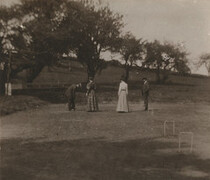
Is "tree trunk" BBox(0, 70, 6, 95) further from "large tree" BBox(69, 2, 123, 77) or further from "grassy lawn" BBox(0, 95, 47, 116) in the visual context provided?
"large tree" BBox(69, 2, 123, 77)

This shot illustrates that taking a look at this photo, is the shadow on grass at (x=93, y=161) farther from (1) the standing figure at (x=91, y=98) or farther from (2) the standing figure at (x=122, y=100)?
(1) the standing figure at (x=91, y=98)

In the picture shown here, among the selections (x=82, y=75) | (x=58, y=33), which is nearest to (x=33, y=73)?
(x=58, y=33)

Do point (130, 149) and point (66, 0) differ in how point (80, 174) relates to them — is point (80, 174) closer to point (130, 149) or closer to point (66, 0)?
point (130, 149)

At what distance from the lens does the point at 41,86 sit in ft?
83.0

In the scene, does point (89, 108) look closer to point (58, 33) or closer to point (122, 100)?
point (122, 100)

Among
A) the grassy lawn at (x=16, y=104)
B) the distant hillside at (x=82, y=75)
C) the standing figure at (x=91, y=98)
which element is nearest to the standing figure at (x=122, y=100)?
the standing figure at (x=91, y=98)

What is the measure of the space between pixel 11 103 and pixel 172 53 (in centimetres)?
2123

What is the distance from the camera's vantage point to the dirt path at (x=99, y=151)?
6473mm

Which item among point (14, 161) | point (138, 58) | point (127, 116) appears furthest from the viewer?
point (138, 58)

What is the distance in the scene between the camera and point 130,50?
31.7 m

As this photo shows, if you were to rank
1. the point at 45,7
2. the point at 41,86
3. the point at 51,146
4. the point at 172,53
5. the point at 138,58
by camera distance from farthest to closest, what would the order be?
the point at 172,53, the point at 138,58, the point at 41,86, the point at 45,7, the point at 51,146

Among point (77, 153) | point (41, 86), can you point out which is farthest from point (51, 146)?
point (41, 86)

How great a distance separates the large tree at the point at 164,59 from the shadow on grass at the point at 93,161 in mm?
24583

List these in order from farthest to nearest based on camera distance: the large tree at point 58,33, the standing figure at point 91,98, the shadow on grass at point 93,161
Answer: the large tree at point 58,33
the standing figure at point 91,98
the shadow on grass at point 93,161
